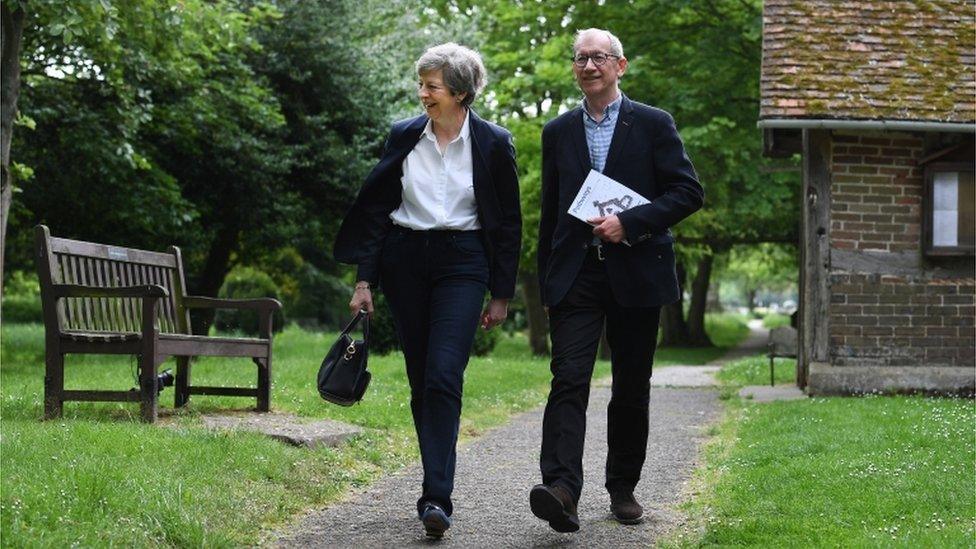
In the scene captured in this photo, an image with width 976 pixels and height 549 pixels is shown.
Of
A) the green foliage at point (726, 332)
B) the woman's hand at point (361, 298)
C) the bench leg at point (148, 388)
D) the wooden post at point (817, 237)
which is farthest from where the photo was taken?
the green foliage at point (726, 332)

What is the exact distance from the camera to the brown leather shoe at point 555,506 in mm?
5398

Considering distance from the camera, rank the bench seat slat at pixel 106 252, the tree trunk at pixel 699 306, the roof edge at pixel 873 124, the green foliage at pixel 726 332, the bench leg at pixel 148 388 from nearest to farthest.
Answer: the bench leg at pixel 148 388 < the bench seat slat at pixel 106 252 < the roof edge at pixel 873 124 < the tree trunk at pixel 699 306 < the green foliage at pixel 726 332

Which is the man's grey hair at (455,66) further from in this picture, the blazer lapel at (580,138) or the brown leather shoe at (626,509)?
the brown leather shoe at (626,509)

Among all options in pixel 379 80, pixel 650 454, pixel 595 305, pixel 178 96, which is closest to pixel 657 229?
pixel 595 305

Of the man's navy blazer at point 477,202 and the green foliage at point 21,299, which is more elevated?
the man's navy blazer at point 477,202

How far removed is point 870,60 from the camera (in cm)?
1373

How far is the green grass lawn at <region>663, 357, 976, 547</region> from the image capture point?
5648 mm

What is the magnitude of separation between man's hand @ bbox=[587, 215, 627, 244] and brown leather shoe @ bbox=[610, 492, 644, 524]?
126cm

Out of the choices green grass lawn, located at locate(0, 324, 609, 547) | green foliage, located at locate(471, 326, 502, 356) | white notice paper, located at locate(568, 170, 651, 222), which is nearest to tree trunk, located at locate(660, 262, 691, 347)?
green foliage, located at locate(471, 326, 502, 356)

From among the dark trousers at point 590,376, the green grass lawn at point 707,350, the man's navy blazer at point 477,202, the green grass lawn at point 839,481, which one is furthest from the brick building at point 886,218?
the green grass lawn at point 707,350

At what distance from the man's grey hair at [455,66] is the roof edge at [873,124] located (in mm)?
7798

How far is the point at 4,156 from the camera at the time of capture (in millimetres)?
13430

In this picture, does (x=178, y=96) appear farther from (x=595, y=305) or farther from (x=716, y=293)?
(x=716, y=293)

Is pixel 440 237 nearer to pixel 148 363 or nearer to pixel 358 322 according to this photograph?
pixel 358 322
